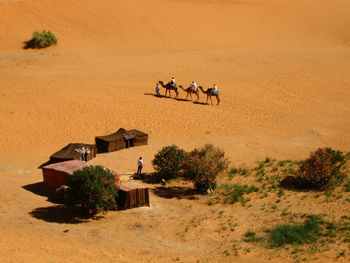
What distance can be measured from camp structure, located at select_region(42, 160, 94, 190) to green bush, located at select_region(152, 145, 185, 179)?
12.1 ft

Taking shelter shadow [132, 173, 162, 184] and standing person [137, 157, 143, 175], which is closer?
standing person [137, 157, 143, 175]

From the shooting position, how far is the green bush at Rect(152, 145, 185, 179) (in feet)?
77.8

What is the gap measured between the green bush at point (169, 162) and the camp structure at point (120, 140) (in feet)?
14.3

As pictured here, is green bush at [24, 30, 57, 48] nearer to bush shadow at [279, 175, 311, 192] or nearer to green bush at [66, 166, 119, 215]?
green bush at [66, 166, 119, 215]

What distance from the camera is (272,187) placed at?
22.8 m

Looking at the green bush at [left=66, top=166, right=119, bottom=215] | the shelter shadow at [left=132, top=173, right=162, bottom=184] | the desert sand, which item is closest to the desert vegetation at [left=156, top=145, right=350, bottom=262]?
the desert sand

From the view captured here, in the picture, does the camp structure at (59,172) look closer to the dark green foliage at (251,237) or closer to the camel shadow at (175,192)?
the camel shadow at (175,192)

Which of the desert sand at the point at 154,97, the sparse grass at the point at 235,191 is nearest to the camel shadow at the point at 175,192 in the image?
the desert sand at the point at 154,97

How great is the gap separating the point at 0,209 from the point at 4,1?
46143mm

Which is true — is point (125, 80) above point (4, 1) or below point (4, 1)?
below

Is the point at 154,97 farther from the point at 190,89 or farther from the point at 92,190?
the point at 92,190

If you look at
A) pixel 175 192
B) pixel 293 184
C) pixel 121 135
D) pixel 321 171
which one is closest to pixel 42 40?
pixel 121 135

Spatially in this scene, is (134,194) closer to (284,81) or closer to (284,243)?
(284,243)

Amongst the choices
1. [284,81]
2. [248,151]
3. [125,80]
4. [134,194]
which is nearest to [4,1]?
[125,80]
